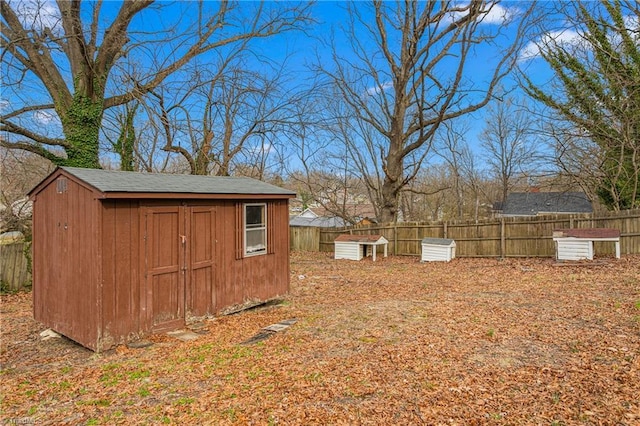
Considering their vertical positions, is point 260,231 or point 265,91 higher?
point 265,91

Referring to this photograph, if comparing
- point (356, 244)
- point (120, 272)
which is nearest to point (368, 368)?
point (120, 272)

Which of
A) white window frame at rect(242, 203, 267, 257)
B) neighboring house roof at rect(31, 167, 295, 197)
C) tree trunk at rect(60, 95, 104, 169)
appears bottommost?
white window frame at rect(242, 203, 267, 257)

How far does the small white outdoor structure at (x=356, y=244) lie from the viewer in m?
14.1

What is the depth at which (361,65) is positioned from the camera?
1741 cm

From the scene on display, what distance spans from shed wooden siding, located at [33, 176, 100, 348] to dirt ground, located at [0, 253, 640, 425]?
410mm

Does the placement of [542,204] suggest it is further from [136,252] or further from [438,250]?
[136,252]

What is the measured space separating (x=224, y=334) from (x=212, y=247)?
56.5 inches

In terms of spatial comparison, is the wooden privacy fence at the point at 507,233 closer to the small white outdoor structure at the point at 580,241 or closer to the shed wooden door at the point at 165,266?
the small white outdoor structure at the point at 580,241

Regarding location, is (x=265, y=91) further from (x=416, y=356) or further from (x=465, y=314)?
(x=416, y=356)

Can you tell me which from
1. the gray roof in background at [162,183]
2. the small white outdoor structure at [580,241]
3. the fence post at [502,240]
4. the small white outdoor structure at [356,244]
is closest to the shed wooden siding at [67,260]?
the gray roof in background at [162,183]

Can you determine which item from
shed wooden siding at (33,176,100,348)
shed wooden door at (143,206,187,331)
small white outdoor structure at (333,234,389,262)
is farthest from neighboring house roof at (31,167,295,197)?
small white outdoor structure at (333,234,389,262)

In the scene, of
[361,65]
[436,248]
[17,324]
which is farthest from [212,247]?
[361,65]

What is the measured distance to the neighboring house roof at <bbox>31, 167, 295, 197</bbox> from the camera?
4.94 meters

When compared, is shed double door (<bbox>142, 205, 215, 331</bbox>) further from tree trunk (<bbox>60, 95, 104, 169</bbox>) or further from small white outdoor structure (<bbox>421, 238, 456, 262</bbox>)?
small white outdoor structure (<bbox>421, 238, 456, 262</bbox>)
